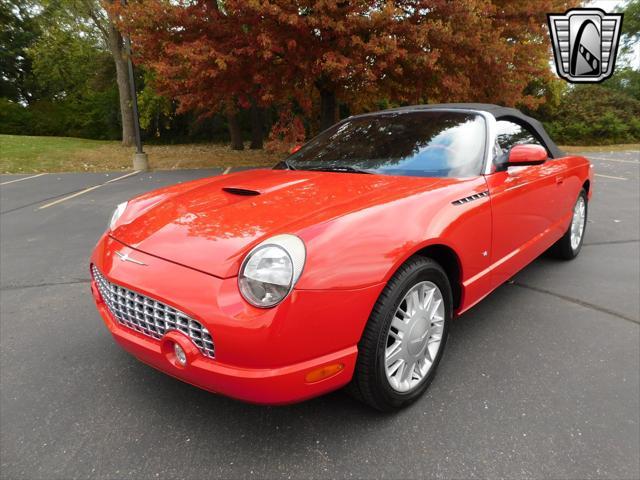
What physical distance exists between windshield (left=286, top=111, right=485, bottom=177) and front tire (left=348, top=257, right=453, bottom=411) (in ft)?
2.48

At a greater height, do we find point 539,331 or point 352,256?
point 352,256

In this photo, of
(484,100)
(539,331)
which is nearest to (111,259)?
(539,331)

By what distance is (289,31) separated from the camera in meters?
9.60

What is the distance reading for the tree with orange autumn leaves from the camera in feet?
30.2

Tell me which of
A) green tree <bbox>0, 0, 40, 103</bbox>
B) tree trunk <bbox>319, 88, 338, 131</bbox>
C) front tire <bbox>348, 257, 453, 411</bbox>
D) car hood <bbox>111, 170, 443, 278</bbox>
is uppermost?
green tree <bbox>0, 0, 40, 103</bbox>

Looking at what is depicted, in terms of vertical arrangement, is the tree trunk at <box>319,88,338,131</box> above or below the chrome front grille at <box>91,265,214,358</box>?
above

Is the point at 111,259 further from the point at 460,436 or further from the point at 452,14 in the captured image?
the point at 452,14

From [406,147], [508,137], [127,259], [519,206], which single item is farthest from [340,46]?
[127,259]

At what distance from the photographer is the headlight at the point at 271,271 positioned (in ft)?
5.17

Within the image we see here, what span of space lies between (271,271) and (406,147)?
5.12 ft

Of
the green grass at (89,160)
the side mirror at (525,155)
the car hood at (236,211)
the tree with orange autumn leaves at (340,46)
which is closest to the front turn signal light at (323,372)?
the car hood at (236,211)

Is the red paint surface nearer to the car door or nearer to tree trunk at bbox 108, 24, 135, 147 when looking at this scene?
the car door

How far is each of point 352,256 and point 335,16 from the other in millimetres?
9025

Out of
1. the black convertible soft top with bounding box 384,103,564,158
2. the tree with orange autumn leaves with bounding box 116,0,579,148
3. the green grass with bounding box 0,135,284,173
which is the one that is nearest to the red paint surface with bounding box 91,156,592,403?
the black convertible soft top with bounding box 384,103,564,158
